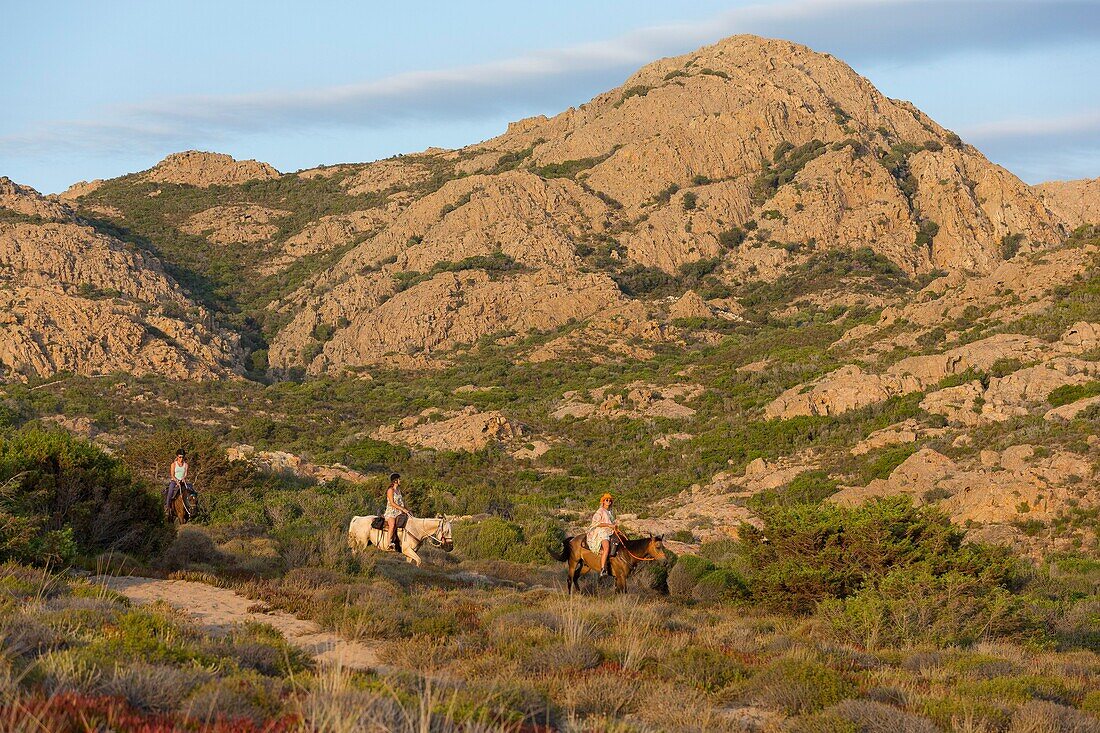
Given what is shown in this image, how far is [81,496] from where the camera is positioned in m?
16.7

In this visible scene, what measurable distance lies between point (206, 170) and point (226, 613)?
419 ft

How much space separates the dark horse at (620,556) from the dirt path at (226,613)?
19.0 feet

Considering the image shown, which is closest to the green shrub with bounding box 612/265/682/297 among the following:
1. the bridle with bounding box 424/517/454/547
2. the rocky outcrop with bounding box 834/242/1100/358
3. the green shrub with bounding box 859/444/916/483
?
the rocky outcrop with bounding box 834/242/1100/358

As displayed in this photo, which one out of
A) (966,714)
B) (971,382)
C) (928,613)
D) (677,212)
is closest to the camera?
(966,714)

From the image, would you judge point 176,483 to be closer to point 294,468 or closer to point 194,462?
point 194,462

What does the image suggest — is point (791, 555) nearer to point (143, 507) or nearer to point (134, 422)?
point (143, 507)

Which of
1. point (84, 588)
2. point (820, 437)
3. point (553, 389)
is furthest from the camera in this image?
point (553, 389)

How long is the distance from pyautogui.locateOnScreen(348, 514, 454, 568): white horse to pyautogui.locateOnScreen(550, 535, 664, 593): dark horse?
117 inches

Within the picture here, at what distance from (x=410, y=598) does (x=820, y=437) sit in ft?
103

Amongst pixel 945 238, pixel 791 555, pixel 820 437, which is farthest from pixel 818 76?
pixel 791 555

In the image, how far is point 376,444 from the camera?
51688 mm

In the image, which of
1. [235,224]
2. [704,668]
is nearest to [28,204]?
[235,224]

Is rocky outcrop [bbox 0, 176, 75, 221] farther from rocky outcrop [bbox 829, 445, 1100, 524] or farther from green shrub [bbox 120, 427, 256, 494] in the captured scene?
rocky outcrop [bbox 829, 445, 1100, 524]

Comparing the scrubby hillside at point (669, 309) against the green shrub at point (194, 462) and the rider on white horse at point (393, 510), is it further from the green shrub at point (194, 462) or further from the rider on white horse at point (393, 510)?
the rider on white horse at point (393, 510)
